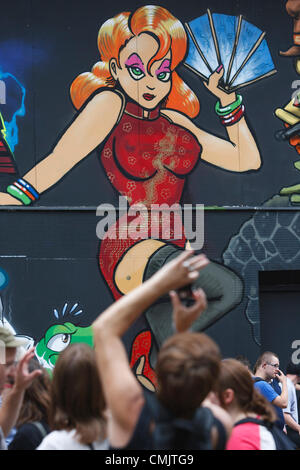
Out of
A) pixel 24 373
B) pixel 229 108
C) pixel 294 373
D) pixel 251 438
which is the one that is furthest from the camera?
pixel 229 108

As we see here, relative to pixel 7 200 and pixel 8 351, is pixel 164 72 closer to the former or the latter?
pixel 7 200

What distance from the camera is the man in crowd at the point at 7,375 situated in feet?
10.6

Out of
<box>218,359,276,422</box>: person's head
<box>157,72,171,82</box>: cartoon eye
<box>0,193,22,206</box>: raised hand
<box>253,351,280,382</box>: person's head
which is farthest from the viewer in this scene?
<box>157,72,171,82</box>: cartoon eye

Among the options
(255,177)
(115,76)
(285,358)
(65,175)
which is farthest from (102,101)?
(285,358)

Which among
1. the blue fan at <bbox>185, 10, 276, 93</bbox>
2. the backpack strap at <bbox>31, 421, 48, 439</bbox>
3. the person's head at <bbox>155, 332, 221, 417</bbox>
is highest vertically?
the blue fan at <bbox>185, 10, 276, 93</bbox>

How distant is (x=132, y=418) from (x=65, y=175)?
792cm

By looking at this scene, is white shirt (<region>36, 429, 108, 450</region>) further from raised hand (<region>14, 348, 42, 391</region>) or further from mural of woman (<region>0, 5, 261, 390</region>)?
mural of woman (<region>0, 5, 261, 390</region>)

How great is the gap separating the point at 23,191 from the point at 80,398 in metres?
7.25

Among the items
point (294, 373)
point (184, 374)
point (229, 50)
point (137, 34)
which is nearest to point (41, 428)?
point (184, 374)

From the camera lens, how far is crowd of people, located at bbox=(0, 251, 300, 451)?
2324 millimetres

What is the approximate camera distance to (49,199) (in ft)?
32.6

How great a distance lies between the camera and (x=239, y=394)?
3.33 meters

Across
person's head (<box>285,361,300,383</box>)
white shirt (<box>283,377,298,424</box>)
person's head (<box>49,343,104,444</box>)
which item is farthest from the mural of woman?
person's head (<box>49,343,104,444</box>)

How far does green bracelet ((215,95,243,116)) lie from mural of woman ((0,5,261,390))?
15mm
